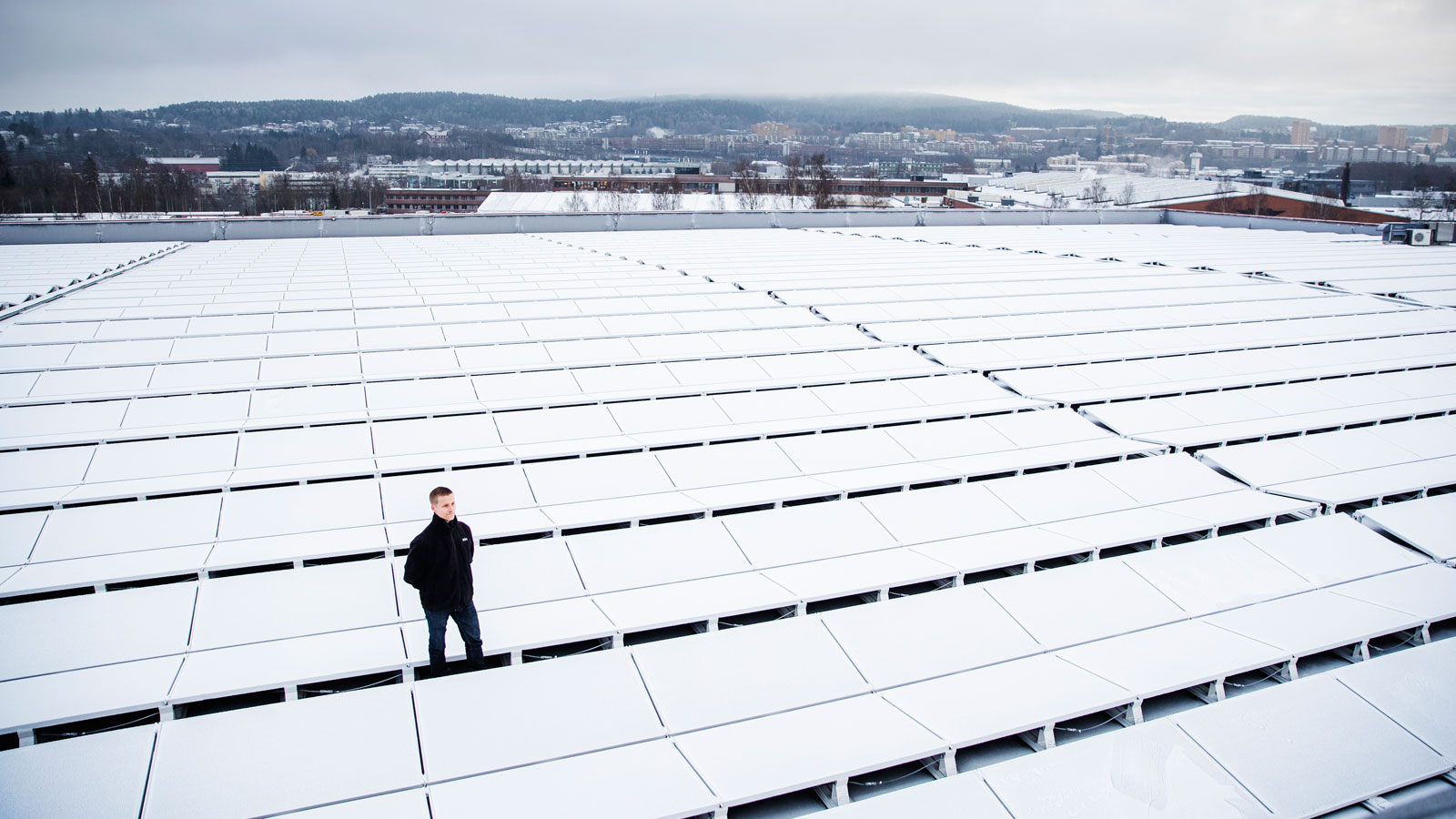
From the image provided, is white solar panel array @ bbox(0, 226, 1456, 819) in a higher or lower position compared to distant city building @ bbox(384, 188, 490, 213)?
lower

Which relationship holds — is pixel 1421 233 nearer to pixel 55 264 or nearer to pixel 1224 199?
pixel 1224 199

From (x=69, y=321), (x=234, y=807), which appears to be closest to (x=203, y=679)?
(x=234, y=807)

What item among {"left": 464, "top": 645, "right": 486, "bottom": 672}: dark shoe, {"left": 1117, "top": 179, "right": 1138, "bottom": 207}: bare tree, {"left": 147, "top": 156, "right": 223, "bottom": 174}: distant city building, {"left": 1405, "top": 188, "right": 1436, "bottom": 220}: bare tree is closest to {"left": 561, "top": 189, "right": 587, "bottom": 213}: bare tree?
→ {"left": 1117, "top": 179, "right": 1138, "bottom": 207}: bare tree

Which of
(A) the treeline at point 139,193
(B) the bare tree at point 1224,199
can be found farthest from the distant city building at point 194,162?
(B) the bare tree at point 1224,199

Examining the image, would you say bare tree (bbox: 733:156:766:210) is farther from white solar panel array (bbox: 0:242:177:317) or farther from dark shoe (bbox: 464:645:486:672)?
dark shoe (bbox: 464:645:486:672)

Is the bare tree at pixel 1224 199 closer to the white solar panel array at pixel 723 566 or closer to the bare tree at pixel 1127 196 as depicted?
the bare tree at pixel 1127 196

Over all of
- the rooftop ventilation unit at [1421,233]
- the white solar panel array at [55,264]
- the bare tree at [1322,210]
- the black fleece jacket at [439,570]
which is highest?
the bare tree at [1322,210]

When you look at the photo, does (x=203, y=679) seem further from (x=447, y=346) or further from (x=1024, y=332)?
(x=1024, y=332)
